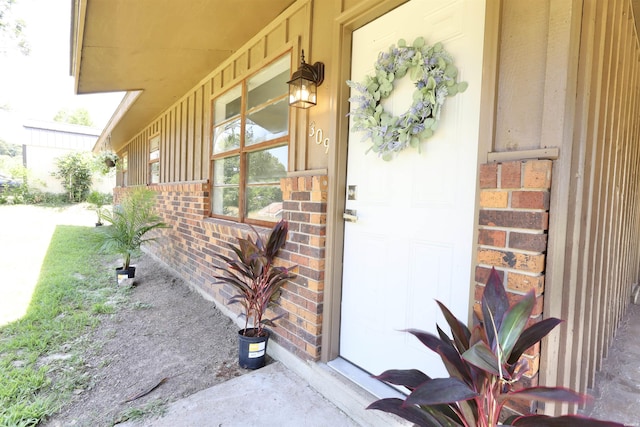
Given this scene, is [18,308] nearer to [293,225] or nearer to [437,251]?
[293,225]

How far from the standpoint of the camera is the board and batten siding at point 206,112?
2502 mm

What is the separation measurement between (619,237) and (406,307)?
2.01 metres

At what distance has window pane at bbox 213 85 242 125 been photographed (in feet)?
11.4

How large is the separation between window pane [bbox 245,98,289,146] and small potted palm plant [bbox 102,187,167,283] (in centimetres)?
253

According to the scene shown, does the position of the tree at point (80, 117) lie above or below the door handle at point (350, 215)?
above

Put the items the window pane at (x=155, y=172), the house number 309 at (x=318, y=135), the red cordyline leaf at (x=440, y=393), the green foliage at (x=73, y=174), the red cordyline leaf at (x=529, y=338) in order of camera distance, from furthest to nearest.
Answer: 1. the green foliage at (x=73, y=174)
2. the window pane at (x=155, y=172)
3. the house number 309 at (x=318, y=135)
4. the red cordyline leaf at (x=529, y=338)
5. the red cordyline leaf at (x=440, y=393)

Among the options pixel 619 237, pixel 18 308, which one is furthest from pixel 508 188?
pixel 18 308

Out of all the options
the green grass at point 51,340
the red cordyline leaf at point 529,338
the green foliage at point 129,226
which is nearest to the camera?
the red cordyline leaf at point 529,338

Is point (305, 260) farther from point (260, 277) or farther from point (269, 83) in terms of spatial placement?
point (269, 83)

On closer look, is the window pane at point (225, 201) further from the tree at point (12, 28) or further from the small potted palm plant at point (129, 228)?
the tree at point (12, 28)

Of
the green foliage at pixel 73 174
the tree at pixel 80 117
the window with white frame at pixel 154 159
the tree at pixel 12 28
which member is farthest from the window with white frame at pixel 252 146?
the tree at pixel 80 117

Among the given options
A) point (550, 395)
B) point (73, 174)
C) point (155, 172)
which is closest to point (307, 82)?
point (550, 395)

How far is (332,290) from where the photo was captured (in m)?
2.16

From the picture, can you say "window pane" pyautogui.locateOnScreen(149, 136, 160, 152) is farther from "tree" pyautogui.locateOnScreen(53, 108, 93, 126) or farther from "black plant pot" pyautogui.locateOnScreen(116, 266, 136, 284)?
"tree" pyautogui.locateOnScreen(53, 108, 93, 126)
